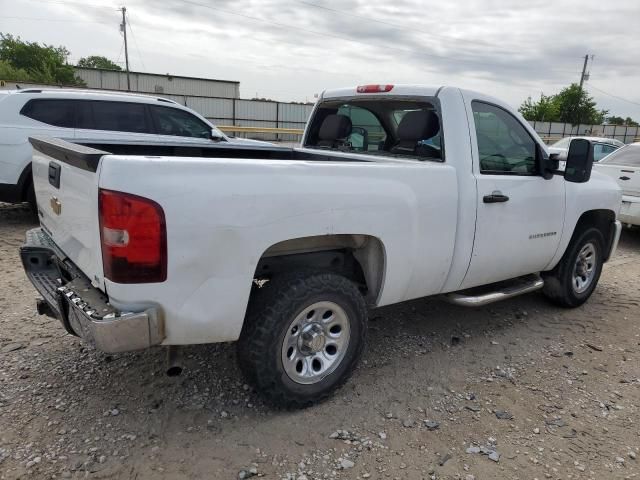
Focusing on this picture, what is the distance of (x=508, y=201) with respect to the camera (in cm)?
366

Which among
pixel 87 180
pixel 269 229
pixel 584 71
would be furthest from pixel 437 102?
pixel 584 71

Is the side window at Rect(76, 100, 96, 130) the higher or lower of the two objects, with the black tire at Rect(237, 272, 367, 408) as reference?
higher

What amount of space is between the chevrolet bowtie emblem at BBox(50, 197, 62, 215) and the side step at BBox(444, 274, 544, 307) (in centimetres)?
268

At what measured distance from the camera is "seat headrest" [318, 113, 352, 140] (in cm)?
439

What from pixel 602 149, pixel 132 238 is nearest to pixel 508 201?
pixel 132 238

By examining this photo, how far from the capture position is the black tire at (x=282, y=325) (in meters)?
2.68

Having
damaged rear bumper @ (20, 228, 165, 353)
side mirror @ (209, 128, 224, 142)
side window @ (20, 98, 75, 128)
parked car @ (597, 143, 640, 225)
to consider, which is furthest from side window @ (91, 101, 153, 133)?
parked car @ (597, 143, 640, 225)

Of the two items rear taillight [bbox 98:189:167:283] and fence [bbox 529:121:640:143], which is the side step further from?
fence [bbox 529:121:640:143]

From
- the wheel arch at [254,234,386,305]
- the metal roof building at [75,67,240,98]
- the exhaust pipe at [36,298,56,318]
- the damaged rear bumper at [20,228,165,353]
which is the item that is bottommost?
the exhaust pipe at [36,298,56,318]

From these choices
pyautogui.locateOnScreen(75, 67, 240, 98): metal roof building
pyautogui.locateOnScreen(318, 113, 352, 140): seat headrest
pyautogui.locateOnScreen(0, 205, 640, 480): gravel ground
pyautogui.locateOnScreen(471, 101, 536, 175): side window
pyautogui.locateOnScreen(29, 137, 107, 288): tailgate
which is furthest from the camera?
pyautogui.locateOnScreen(75, 67, 240, 98): metal roof building

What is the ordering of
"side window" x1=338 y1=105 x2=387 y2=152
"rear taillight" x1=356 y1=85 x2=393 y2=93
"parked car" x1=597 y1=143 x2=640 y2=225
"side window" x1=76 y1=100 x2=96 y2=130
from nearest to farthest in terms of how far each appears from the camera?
"rear taillight" x1=356 y1=85 x2=393 y2=93 → "side window" x1=338 y1=105 x2=387 y2=152 → "side window" x1=76 y1=100 x2=96 y2=130 → "parked car" x1=597 y1=143 x2=640 y2=225

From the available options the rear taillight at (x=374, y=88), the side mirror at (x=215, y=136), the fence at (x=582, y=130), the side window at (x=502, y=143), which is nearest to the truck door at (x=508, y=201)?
the side window at (x=502, y=143)

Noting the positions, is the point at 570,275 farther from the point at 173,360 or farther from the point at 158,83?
the point at 158,83

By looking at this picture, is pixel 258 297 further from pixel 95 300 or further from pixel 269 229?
pixel 95 300
